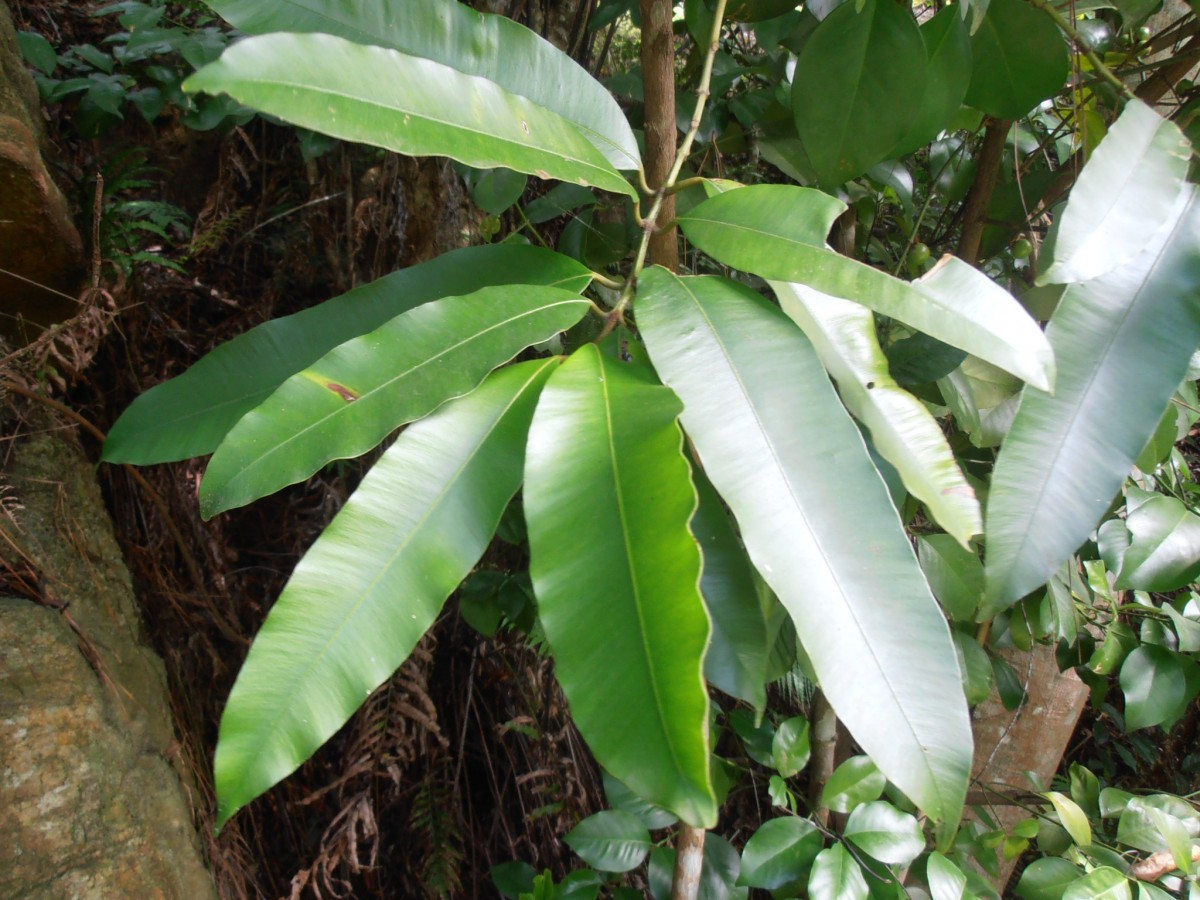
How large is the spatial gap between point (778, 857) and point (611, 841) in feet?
0.73

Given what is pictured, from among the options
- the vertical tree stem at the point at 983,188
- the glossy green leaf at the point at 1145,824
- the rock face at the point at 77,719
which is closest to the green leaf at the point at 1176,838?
the glossy green leaf at the point at 1145,824

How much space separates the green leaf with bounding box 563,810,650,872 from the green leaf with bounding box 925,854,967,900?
36 centimetres

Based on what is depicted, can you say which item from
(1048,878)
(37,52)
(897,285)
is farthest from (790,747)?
(37,52)

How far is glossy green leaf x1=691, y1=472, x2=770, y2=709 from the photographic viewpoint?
589 mm

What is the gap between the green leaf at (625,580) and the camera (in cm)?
38

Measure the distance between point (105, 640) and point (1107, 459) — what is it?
1.19 m

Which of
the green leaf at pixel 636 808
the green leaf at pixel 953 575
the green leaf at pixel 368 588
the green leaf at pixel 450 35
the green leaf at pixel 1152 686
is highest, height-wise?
the green leaf at pixel 450 35

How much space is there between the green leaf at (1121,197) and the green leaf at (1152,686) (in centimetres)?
81

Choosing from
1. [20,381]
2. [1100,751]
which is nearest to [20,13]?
[20,381]

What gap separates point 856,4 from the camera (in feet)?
2.33

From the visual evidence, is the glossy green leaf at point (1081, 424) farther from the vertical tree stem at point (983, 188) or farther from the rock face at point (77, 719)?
the rock face at point (77, 719)

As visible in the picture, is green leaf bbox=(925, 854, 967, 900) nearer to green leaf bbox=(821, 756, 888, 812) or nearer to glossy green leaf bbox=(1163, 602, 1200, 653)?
green leaf bbox=(821, 756, 888, 812)

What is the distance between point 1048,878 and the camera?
0.99 metres

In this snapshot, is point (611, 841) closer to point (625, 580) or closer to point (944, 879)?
point (944, 879)
